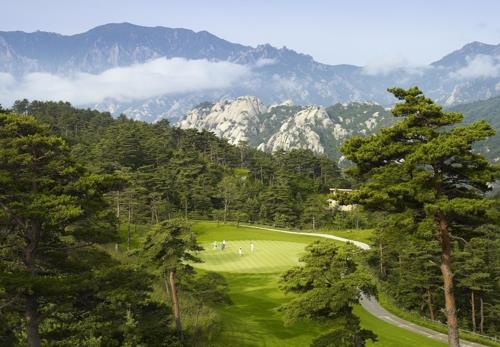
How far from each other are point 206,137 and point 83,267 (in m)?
121

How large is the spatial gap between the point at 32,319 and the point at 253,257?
4507 cm

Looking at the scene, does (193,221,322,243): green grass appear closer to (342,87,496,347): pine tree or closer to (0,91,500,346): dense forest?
(0,91,500,346): dense forest

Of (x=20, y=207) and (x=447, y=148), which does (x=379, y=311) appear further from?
(x=20, y=207)

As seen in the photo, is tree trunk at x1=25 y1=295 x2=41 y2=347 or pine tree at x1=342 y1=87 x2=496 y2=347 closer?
tree trunk at x1=25 y1=295 x2=41 y2=347

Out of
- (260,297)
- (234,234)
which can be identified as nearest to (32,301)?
(260,297)

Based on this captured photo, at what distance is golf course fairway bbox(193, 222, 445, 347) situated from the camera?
94.8ft

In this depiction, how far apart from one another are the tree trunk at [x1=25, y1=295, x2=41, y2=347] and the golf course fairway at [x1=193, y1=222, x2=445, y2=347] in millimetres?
9226

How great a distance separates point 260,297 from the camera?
4019 centimetres

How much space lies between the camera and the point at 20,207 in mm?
13594

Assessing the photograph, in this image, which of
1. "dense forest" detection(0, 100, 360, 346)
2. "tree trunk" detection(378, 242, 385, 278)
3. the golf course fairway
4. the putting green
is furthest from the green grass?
"dense forest" detection(0, 100, 360, 346)

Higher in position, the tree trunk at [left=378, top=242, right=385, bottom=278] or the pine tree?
the pine tree

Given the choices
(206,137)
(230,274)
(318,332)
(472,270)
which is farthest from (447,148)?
(206,137)

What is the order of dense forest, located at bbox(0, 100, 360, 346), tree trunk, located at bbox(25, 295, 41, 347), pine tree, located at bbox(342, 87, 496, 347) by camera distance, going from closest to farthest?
dense forest, located at bbox(0, 100, 360, 346)
tree trunk, located at bbox(25, 295, 41, 347)
pine tree, located at bbox(342, 87, 496, 347)

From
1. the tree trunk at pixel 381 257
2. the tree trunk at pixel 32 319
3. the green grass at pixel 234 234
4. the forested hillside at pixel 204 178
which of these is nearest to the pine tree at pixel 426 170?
the tree trunk at pixel 32 319
